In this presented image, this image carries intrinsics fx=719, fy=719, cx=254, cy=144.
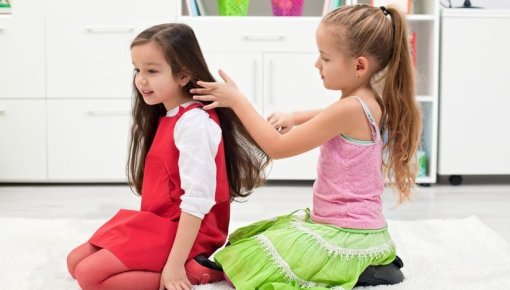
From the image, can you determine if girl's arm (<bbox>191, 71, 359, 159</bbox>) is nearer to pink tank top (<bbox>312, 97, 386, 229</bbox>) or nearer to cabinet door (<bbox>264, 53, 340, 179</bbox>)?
pink tank top (<bbox>312, 97, 386, 229</bbox>)

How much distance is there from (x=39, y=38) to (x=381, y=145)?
198cm

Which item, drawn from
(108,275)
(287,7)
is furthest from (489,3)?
(108,275)

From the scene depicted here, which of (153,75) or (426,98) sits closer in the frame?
(153,75)

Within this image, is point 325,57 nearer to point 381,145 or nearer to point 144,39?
point 381,145

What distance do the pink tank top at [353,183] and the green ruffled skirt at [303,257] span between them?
0.09ft

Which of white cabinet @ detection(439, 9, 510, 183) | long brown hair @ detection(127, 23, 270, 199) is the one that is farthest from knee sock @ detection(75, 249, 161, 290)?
white cabinet @ detection(439, 9, 510, 183)

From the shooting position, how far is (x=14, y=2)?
3.05m

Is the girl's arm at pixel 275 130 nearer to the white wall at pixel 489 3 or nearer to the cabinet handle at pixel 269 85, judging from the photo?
the cabinet handle at pixel 269 85

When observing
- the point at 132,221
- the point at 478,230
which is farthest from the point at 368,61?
the point at 478,230

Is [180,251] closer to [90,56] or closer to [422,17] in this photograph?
[90,56]

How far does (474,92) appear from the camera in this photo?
319 cm

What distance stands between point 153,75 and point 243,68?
5.32ft

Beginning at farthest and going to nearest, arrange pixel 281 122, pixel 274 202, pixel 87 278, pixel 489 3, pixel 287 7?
pixel 489 3, pixel 287 7, pixel 274 202, pixel 281 122, pixel 87 278

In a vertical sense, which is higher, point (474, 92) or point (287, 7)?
point (287, 7)
